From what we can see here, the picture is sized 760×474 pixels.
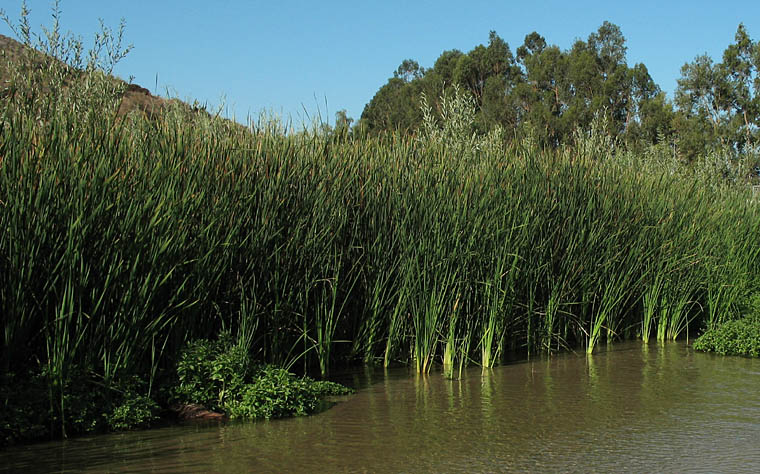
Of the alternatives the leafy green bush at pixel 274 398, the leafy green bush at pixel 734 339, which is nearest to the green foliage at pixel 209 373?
the leafy green bush at pixel 274 398

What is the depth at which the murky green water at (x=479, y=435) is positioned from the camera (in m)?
4.88

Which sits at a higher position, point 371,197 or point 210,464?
point 371,197

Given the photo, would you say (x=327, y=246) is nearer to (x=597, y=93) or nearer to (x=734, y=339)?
(x=734, y=339)

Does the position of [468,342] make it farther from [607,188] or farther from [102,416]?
[102,416]

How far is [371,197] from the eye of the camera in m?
7.71

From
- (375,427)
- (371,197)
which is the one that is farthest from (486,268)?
(375,427)

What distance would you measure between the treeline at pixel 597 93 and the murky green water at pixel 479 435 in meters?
31.3

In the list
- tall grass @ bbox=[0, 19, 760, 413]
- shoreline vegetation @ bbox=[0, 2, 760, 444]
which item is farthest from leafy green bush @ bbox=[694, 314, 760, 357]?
tall grass @ bbox=[0, 19, 760, 413]

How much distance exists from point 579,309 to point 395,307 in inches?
115

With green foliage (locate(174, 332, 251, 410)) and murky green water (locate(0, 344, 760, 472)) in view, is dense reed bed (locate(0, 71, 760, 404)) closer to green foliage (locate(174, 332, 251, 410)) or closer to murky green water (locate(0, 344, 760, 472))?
green foliage (locate(174, 332, 251, 410))

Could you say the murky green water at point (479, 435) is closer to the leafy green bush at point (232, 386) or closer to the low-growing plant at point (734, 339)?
the leafy green bush at point (232, 386)

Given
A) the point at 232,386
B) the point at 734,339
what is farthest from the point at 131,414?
the point at 734,339

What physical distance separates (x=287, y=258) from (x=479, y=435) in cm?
241

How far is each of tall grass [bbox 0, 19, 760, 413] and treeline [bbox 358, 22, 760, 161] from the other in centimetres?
2835
